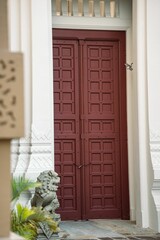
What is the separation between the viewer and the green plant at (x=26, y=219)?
6.35 metres

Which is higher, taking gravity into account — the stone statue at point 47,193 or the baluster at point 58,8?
the baluster at point 58,8

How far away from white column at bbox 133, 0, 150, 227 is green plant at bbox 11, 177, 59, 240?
8.23ft

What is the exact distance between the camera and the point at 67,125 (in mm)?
9477

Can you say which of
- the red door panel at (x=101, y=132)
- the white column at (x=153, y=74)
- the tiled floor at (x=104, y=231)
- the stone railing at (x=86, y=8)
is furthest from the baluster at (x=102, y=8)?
the tiled floor at (x=104, y=231)

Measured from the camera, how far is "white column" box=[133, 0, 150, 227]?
8.99m

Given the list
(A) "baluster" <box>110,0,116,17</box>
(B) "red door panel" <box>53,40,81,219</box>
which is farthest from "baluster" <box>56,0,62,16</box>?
(A) "baluster" <box>110,0,116,17</box>

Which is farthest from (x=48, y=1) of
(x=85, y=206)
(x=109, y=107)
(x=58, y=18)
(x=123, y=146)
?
(x=85, y=206)

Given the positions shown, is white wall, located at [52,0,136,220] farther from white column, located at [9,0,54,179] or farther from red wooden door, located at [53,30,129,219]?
white column, located at [9,0,54,179]

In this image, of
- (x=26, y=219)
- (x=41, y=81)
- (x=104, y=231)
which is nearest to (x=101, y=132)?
(x=41, y=81)

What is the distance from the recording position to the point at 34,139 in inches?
336

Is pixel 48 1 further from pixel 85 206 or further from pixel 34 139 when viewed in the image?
pixel 85 206

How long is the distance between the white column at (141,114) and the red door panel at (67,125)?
3.47 ft

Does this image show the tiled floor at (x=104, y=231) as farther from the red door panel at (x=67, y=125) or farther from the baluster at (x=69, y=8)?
the baluster at (x=69, y=8)

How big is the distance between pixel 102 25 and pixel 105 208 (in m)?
3.16
